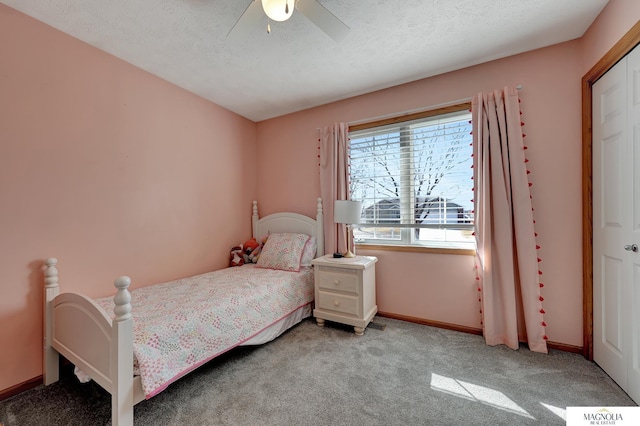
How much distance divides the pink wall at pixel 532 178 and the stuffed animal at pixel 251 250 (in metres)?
0.83

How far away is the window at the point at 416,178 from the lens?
246cm

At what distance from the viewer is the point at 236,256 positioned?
319 centimetres

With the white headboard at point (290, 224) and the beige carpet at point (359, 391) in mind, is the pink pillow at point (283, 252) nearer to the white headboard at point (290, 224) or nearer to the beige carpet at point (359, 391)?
the white headboard at point (290, 224)

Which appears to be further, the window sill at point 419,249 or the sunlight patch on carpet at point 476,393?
the window sill at point 419,249

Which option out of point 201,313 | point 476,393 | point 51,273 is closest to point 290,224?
point 201,313

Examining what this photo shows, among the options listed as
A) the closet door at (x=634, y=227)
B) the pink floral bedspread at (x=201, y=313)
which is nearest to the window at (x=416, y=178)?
the closet door at (x=634, y=227)

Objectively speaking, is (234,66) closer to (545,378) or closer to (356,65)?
(356,65)

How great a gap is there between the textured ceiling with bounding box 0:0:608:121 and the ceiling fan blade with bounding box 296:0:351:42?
0.92 feet

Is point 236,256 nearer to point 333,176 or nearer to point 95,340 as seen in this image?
point 333,176

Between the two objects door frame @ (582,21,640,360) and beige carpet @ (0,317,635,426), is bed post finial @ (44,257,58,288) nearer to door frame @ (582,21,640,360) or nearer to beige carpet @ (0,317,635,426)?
beige carpet @ (0,317,635,426)

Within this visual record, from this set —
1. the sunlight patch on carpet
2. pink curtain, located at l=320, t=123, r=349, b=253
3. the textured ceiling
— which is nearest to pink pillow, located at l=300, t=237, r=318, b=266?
pink curtain, located at l=320, t=123, r=349, b=253

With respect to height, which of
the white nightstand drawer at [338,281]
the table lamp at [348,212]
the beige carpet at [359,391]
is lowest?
the beige carpet at [359,391]

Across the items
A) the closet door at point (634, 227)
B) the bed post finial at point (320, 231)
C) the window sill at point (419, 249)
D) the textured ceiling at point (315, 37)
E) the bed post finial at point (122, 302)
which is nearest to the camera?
the bed post finial at point (122, 302)

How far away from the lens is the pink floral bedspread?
1.43m
